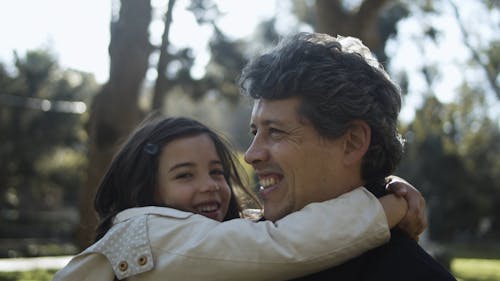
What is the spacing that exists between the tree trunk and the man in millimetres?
5765

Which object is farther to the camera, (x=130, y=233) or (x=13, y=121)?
(x=13, y=121)

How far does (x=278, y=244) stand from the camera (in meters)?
2.17

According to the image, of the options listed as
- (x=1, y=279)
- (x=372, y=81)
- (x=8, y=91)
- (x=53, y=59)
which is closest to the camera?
(x=372, y=81)

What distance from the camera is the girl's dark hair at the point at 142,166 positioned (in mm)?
3174

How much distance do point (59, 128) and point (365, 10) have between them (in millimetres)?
24825

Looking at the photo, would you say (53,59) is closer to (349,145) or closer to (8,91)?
(8,91)

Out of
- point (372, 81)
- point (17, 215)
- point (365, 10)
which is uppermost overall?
point (372, 81)

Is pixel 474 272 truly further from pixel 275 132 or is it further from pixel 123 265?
pixel 123 265

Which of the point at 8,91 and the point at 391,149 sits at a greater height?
the point at 391,149

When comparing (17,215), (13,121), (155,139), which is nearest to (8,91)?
(13,121)

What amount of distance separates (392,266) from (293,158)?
1.68 feet

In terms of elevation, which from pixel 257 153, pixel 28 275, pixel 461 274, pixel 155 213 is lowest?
pixel 461 274

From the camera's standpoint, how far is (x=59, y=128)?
105 ft

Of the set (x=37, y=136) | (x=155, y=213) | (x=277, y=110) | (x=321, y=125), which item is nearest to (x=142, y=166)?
(x=155, y=213)
